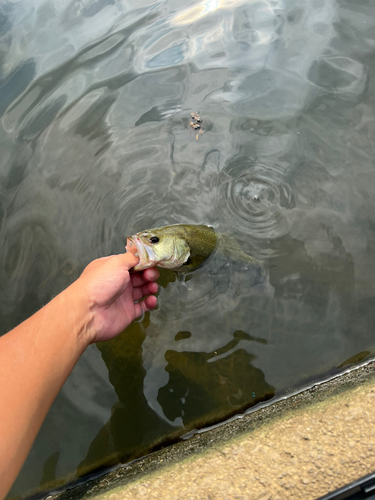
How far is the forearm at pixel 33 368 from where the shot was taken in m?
1.83

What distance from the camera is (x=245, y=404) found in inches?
126

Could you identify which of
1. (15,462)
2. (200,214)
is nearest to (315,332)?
(200,214)

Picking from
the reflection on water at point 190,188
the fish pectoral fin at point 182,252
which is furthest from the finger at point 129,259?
the reflection on water at point 190,188

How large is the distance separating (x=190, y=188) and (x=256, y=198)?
75cm

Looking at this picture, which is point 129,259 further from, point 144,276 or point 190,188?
point 190,188

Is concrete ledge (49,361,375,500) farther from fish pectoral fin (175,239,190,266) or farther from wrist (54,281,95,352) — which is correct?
fish pectoral fin (175,239,190,266)

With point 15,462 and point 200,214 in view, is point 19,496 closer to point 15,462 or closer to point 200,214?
point 15,462

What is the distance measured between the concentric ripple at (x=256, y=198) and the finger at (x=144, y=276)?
1264mm

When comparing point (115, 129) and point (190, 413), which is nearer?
point (190, 413)

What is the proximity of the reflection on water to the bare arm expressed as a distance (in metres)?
1.01

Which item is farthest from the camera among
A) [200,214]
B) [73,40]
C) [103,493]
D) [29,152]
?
[73,40]

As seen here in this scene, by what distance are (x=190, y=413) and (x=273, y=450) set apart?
0.91 meters

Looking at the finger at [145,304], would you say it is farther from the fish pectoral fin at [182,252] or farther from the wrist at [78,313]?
the wrist at [78,313]

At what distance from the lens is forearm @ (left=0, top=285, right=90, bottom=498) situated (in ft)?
6.01
